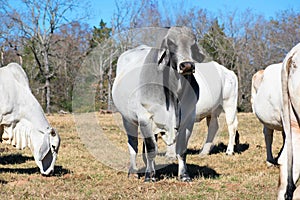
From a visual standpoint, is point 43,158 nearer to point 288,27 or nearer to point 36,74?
point 36,74

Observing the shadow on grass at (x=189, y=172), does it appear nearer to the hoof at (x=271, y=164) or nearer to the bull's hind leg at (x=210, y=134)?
the hoof at (x=271, y=164)

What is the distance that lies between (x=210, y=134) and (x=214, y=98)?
36.3 inches

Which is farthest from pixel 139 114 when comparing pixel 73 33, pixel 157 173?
pixel 73 33

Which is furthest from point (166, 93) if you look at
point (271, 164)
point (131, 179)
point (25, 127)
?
point (271, 164)

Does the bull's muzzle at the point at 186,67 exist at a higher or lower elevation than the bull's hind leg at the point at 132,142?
higher

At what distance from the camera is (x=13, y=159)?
9102mm

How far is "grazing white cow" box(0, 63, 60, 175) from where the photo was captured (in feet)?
24.1

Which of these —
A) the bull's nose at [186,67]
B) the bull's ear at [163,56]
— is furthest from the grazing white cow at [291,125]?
the bull's ear at [163,56]

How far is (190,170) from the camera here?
7.79 meters

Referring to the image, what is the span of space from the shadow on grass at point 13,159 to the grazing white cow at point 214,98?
3578 millimetres

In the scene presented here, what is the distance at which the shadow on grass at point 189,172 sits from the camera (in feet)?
23.6

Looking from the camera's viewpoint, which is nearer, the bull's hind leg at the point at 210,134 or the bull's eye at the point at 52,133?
the bull's eye at the point at 52,133

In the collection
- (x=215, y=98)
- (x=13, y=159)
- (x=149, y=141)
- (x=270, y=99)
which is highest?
(x=270, y=99)

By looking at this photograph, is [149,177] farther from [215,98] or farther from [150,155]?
[215,98]
